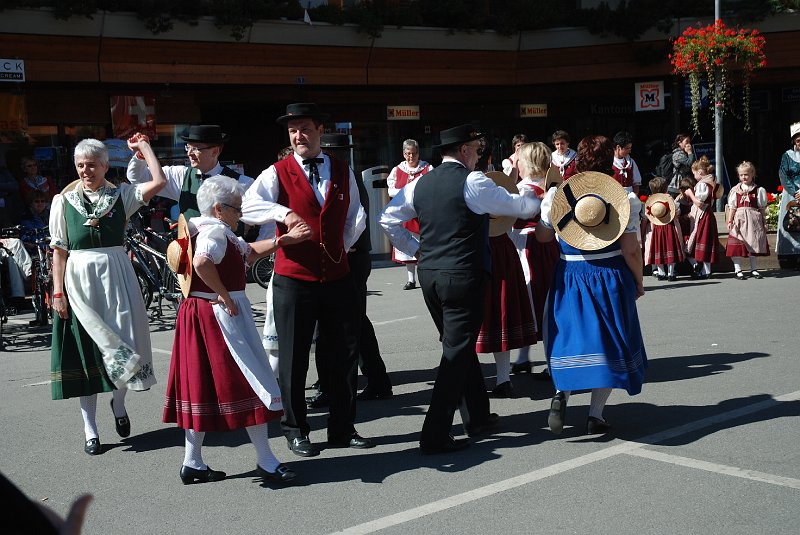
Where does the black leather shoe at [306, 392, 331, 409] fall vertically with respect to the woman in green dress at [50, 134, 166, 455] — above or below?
below

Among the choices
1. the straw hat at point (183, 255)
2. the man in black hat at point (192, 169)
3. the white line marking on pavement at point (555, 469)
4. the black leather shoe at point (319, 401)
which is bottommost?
the white line marking on pavement at point (555, 469)

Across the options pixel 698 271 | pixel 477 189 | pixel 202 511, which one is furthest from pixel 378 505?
pixel 698 271

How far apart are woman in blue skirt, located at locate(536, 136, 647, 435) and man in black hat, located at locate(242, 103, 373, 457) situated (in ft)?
4.04

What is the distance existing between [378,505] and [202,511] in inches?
34.3

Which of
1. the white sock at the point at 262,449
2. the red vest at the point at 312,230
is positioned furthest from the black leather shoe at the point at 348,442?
the red vest at the point at 312,230

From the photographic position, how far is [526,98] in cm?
2283

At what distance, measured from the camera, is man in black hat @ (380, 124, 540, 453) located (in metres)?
5.39

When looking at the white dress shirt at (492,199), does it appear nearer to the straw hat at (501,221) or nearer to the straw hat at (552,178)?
the straw hat at (501,221)

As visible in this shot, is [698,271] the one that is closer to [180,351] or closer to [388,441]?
[388,441]

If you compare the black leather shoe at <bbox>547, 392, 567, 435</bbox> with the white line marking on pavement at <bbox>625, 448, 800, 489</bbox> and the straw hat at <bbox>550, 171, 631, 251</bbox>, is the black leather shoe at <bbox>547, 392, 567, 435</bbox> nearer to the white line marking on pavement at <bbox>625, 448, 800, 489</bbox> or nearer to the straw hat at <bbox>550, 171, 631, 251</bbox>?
the white line marking on pavement at <bbox>625, 448, 800, 489</bbox>

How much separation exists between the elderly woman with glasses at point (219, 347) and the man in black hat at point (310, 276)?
36cm

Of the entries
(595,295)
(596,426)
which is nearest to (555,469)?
(596,426)

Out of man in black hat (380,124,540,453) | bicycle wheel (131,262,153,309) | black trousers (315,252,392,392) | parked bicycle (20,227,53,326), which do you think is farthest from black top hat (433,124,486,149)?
bicycle wheel (131,262,153,309)

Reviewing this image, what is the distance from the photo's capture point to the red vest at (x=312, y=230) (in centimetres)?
555
